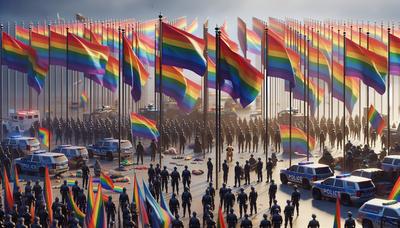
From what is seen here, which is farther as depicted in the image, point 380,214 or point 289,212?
point 289,212

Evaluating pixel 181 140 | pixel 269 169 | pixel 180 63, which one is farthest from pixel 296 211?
pixel 181 140

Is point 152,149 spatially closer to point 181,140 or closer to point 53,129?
point 181,140

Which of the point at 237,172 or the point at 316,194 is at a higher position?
the point at 237,172

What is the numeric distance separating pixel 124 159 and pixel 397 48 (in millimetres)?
16860

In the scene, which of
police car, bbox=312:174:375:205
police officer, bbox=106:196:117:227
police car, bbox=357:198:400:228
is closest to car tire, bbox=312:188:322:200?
police car, bbox=312:174:375:205

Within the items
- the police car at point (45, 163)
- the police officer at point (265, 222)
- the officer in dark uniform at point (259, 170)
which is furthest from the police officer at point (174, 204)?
the police car at point (45, 163)

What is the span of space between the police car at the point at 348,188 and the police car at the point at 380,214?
381cm

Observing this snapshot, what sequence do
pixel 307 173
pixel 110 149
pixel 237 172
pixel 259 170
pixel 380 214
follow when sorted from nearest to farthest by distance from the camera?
1. pixel 380 214
2. pixel 307 173
3. pixel 237 172
4. pixel 259 170
5. pixel 110 149

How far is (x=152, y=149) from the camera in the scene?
134 feet

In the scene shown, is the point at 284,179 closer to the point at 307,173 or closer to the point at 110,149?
the point at 307,173

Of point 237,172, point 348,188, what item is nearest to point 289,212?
point 348,188

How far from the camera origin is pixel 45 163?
35.0m

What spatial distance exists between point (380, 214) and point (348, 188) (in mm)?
4934

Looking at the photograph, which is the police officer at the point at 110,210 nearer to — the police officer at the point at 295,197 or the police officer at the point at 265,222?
the police officer at the point at 265,222
